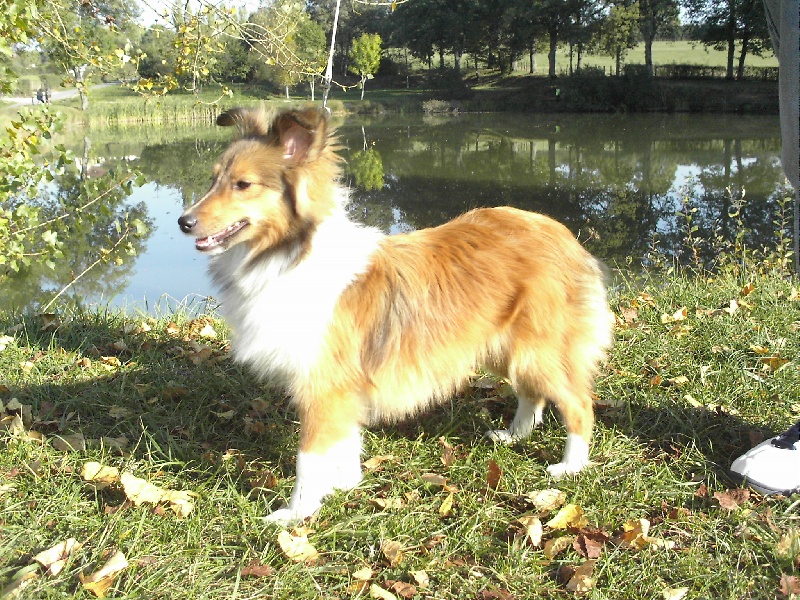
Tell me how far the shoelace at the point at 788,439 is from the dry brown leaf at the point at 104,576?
3090 mm

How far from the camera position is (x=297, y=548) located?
9.45ft

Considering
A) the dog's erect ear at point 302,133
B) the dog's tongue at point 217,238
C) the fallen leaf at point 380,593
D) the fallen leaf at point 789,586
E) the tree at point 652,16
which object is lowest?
the fallen leaf at point 380,593

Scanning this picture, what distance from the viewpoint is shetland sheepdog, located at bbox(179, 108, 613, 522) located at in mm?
2955

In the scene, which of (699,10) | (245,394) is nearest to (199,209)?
(245,394)

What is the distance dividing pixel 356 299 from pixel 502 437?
135 cm

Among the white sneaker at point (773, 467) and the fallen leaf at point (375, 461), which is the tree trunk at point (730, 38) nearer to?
the white sneaker at point (773, 467)

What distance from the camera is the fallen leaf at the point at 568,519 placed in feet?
9.91

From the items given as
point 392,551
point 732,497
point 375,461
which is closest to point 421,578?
point 392,551

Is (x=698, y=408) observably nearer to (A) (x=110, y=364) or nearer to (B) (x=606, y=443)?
(B) (x=606, y=443)

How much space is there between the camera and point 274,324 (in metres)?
3.01

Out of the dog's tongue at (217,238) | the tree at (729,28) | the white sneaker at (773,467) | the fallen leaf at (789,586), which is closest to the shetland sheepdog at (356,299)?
the dog's tongue at (217,238)

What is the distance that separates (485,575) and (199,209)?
2.03m

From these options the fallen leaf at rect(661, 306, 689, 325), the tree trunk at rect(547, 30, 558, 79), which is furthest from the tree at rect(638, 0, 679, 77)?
the fallen leaf at rect(661, 306, 689, 325)

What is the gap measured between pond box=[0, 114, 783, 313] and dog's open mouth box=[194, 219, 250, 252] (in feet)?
4.84
